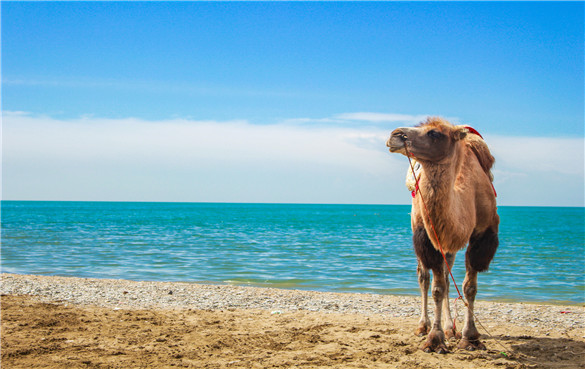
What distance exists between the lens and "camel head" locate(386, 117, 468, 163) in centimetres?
564

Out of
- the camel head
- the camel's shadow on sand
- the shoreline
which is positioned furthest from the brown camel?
the shoreline

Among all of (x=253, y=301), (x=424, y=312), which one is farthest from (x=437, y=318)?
(x=253, y=301)

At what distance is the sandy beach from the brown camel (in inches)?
21.3

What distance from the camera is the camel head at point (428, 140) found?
18.5 ft

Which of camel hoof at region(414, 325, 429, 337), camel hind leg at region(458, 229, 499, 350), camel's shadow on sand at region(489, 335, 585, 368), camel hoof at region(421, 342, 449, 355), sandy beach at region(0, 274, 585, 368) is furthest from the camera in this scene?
camel hoof at region(414, 325, 429, 337)

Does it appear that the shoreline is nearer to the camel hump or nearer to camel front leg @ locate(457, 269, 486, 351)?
camel front leg @ locate(457, 269, 486, 351)

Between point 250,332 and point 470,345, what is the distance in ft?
9.77

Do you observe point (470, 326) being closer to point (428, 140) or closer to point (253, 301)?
point (428, 140)

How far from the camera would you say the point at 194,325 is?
26.2 ft

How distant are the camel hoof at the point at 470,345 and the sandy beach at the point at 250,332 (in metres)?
0.13

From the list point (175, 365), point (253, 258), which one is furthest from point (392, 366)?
point (253, 258)

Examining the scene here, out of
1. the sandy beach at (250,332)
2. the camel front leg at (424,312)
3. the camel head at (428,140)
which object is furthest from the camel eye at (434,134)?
the sandy beach at (250,332)

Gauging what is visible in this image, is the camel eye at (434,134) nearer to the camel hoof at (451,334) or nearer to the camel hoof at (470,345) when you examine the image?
the camel hoof at (470,345)

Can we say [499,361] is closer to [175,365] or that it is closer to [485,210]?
[485,210]
